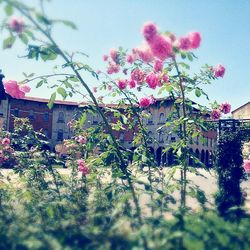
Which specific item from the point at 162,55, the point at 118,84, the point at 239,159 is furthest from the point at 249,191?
the point at 162,55

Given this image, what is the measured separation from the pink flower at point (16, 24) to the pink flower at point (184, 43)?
5.12 ft

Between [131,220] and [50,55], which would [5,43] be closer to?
[50,55]

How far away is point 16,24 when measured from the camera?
285 centimetres

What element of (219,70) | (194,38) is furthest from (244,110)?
(194,38)

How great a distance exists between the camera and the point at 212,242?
2.11 meters

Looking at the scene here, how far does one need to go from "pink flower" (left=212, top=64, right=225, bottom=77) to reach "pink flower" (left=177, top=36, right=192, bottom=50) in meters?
1.84

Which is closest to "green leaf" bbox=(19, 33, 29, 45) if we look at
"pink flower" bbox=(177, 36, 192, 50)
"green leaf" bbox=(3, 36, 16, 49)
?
"green leaf" bbox=(3, 36, 16, 49)

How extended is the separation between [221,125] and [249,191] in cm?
302

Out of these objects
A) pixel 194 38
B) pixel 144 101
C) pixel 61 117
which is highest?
pixel 61 117

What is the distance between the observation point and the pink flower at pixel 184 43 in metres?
3.14

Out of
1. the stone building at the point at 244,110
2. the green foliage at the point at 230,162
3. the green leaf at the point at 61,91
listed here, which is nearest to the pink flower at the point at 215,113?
the green leaf at the point at 61,91

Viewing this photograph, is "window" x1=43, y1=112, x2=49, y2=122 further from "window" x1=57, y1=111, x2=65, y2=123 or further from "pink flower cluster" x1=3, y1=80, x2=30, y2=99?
"pink flower cluster" x1=3, y1=80, x2=30, y2=99

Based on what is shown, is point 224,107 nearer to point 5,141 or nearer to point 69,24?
point 69,24

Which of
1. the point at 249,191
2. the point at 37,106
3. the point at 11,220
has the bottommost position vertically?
the point at 249,191
